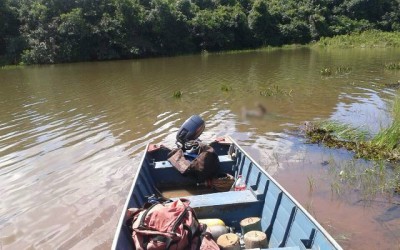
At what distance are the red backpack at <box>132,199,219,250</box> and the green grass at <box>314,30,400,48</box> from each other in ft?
125

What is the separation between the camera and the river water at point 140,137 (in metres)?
5.78

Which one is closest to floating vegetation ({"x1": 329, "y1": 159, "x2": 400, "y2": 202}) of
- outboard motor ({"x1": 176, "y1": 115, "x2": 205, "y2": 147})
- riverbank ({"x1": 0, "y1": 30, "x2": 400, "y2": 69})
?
outboard motor ({"x1": 176, "y1": 115, "x2": 205, "y2": 147})

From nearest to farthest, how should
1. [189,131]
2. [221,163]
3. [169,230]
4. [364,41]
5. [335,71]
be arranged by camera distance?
1. [169,230]
2. [221,163]
3. [189,131]
4. [335,71]
5. [364,41]

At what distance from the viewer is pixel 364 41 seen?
40438 mm

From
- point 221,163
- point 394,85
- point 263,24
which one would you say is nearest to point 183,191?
point 221,163

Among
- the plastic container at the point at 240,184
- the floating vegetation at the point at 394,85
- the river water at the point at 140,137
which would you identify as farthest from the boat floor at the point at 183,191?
the floating vegetation at the point at 394,85

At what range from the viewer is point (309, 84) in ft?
54.5

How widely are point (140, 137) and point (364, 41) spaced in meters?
36.4

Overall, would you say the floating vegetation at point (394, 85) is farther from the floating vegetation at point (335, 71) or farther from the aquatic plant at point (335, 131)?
the aquatic plant at point (335, 131)

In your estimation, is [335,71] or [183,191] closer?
[183,191]

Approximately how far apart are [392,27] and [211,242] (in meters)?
52.1

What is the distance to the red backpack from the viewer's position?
3781 mm

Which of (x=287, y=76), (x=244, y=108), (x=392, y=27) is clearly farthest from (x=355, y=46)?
(x=244, y=108)

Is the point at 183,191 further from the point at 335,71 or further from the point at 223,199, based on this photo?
the point at 335,71
